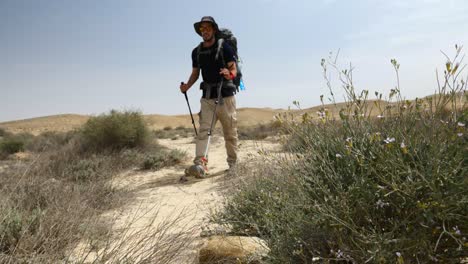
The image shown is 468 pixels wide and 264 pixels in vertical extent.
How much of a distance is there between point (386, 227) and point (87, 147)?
7330mm

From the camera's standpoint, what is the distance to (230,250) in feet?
6.81

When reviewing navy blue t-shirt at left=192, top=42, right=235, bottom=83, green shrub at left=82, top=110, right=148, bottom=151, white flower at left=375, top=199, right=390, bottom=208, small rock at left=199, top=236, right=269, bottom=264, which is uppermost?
navy blue t-shirt at left=192, top=42, right=235, bottom=83

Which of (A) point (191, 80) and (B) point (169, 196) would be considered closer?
(B) point (169, 196)

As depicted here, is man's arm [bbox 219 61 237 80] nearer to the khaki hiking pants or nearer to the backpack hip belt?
the backpack hip belt

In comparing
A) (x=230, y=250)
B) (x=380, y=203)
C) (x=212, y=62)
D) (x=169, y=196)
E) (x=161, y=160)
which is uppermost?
(x=212, y=62)

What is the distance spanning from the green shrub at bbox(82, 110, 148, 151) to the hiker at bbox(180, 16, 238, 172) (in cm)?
316

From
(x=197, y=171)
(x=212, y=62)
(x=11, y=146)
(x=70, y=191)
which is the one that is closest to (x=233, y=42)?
(x=212, y=62)

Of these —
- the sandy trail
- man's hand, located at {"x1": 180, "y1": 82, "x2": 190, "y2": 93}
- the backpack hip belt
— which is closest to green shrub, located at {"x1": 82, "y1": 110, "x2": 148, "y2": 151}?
the sandy trail

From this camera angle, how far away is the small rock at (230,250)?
6.50ft

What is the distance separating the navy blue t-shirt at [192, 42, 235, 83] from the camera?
5.34 metres

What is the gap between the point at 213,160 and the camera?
7285mm

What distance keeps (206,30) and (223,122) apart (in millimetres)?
1447

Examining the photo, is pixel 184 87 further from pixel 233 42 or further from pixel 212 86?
pixel 233 42

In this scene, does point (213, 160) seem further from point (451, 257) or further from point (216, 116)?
point (451, 257)
